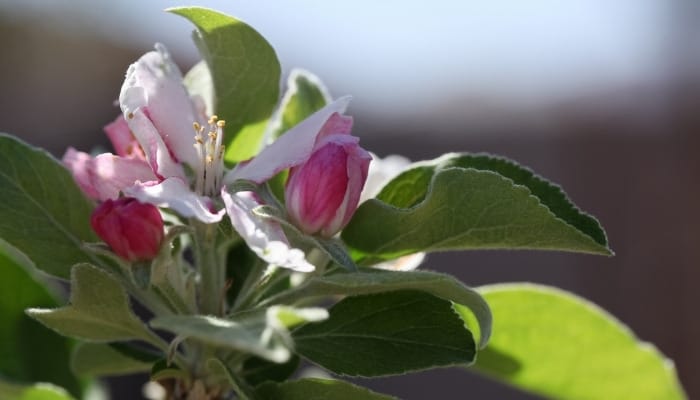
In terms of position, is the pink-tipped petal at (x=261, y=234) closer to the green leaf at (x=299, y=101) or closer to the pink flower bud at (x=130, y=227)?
the pink flower bud at (x=130, y=227)

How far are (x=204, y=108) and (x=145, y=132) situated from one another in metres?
0.13

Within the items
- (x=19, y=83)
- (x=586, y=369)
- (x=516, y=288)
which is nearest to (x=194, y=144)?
(x=516, y=288)

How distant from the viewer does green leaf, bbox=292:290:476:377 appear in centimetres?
80

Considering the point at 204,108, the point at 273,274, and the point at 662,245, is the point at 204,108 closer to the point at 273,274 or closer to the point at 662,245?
the point at 273,274

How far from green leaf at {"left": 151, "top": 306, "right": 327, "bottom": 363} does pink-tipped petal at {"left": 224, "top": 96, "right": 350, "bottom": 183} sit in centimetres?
19

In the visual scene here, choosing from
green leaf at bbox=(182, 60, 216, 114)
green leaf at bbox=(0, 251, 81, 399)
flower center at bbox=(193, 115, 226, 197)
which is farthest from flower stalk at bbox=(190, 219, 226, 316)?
green leaf at bbox=(0, 251, 81, 399)

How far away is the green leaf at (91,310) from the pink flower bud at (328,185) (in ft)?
0.47

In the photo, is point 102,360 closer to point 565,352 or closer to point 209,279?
point 209,279

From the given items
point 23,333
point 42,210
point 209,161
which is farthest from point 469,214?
point 23,333

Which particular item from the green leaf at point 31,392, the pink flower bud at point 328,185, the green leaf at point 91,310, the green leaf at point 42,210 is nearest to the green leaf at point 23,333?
the green leaf at point 31,392

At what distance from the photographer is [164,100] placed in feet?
2.83

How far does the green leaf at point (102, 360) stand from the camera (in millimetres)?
995

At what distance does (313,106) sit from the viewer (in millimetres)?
1022

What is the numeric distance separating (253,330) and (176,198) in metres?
0.17
